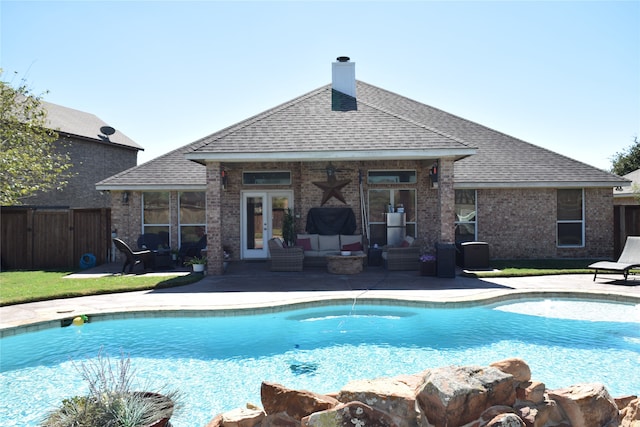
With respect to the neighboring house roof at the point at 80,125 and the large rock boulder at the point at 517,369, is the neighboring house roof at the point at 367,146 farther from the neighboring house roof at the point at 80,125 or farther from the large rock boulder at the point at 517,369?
the neighboring house roof at the point at 80,125

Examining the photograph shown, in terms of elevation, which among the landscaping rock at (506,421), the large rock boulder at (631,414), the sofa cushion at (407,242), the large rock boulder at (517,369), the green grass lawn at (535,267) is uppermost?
the sofa cushion at (407,242)

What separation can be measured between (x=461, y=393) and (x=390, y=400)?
1.67 feet

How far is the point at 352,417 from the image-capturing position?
124 inches

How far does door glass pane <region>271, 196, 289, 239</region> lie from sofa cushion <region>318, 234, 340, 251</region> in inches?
70.3

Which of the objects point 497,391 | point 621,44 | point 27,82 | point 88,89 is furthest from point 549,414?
point 88,89

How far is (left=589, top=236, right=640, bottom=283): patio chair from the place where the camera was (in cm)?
1012

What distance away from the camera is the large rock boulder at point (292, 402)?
3.33m

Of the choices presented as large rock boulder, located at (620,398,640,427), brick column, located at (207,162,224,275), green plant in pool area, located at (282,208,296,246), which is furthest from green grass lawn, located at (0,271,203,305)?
large rock boulder, located at (620,398,640,427)

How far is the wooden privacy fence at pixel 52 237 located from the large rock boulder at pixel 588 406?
15212 millimetres

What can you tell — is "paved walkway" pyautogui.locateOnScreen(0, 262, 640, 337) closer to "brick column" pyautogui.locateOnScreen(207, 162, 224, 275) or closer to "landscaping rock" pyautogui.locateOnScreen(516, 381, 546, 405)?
"brick column" pyautogui.locateOnScreen(207, 162, 224, 275)

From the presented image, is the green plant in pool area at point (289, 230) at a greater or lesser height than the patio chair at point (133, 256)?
greater

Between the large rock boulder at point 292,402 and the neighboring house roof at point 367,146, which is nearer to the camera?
the large rock boulder at point 292,402

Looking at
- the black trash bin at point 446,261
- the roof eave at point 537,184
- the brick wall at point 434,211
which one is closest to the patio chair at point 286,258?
the brick wall at point 434,211

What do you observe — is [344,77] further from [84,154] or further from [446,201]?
[84,154]
